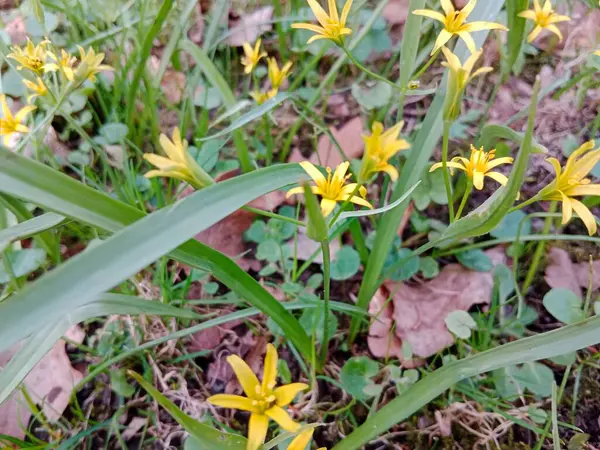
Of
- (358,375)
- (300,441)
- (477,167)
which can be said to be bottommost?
(358,375)

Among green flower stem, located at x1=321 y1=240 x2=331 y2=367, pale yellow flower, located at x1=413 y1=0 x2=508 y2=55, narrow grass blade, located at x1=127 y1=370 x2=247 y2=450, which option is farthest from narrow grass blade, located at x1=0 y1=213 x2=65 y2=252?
pale yellow flower, located at x1=413 y1=0 x2=508 y2=55

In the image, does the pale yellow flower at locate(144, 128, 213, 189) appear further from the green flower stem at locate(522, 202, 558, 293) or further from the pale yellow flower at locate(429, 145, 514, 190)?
the green flower stem at locate(522, 202, 558, 293)

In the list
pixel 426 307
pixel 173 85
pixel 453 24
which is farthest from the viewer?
pixel 173 85

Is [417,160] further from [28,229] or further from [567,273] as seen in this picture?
[28,229]

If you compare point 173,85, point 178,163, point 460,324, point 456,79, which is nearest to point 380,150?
point 456,79

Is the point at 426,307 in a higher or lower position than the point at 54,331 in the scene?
lower

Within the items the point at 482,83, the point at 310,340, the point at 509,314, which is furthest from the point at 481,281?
the point at 482,83
